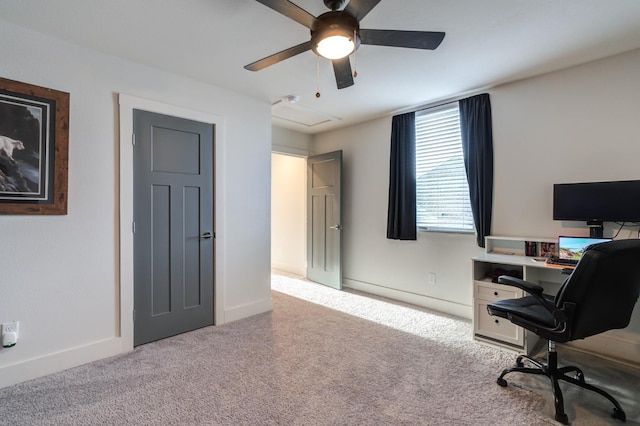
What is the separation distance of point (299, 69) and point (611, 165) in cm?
275

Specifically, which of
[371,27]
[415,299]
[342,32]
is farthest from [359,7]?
[415,299]

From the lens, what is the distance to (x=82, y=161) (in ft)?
7.74

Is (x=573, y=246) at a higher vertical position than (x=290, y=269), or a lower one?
higher

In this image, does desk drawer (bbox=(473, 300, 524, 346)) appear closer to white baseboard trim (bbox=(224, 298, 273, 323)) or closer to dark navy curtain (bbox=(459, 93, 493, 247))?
dark navy curtain (bbox=(459, 93, 493, 247))

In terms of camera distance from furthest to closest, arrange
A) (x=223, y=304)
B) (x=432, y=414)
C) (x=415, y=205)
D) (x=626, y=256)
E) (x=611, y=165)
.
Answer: (x=415, y=205), (x=223, y=304), (x=611, y=165), (x=432, y=414), (x=626, y=256)

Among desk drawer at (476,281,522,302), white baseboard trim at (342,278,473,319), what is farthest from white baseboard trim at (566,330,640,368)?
white baseboard trim at (342,278,473,319)

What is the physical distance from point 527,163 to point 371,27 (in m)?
2.01

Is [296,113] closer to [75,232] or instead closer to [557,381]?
[75,232]

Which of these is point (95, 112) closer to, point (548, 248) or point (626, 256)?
point (626, 256)

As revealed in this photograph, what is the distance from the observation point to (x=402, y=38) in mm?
1683

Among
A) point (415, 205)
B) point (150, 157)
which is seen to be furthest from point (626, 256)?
point (150, 157)

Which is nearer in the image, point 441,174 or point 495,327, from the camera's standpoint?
point 495,327

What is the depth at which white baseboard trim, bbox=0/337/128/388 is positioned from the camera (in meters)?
2.06

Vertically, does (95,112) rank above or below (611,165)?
above
